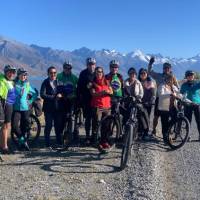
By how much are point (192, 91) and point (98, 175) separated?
5203 mm

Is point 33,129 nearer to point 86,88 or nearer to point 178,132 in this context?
point 86,88

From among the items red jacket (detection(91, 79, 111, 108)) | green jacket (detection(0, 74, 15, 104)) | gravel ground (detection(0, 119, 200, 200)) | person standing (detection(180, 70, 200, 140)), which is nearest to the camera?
gravel ground (detection(0, 119, 200, 200))

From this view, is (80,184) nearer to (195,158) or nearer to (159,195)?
(159,195)

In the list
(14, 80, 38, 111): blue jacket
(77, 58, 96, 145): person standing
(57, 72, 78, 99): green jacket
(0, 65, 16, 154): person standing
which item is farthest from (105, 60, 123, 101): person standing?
(0, 65, 16, 154): person standing

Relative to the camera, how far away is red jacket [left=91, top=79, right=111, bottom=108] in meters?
11.2

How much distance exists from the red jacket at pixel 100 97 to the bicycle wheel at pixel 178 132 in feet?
6.21

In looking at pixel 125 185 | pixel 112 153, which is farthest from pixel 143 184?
pixel 112 153

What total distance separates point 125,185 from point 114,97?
3.24m

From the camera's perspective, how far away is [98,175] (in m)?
9.21

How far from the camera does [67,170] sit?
9547 mm

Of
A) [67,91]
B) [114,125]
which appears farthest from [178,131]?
[67,91]

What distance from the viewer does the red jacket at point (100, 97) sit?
36.8ft

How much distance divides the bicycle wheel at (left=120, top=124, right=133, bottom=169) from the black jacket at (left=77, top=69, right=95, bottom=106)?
1999 mm

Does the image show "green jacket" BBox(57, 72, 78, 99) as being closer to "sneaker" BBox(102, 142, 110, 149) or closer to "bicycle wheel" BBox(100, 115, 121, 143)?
"bicycle wheel" BBox(100, 115, 121, 143)
